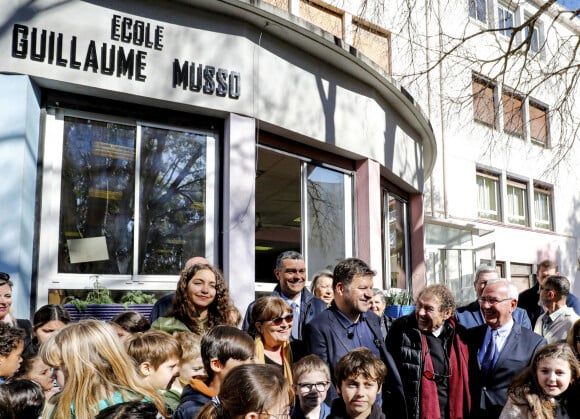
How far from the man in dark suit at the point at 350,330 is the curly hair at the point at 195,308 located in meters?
0.70

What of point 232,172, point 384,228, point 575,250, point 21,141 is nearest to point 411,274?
point 384,228

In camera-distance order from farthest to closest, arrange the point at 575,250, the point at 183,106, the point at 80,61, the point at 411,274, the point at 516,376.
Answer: the point at 575,250
the point at 411,274
the point at 183,106
the point at 80,61
the point at 516,376

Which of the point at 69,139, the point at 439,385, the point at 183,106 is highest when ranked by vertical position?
the point at 183,106

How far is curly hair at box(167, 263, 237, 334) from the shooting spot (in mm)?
4611

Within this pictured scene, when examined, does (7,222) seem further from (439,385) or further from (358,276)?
(439,385)

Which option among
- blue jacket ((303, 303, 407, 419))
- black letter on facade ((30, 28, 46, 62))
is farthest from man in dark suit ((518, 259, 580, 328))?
black letter on facade ((30, 28, 46, 62))

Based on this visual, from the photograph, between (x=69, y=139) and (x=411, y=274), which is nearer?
(x=69, y=139)

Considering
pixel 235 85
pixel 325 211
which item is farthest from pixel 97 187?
pixel 325 211

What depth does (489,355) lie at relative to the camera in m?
4.68

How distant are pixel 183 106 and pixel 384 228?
4975 mm

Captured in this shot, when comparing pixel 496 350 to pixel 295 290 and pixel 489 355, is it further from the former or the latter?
pixel 295 290

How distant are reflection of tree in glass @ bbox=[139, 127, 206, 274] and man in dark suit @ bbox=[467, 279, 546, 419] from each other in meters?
3.50

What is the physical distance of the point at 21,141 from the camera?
5984mm

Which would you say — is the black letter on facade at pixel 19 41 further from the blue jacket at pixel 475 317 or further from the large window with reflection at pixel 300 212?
the blue jacket at pixel 475 317
